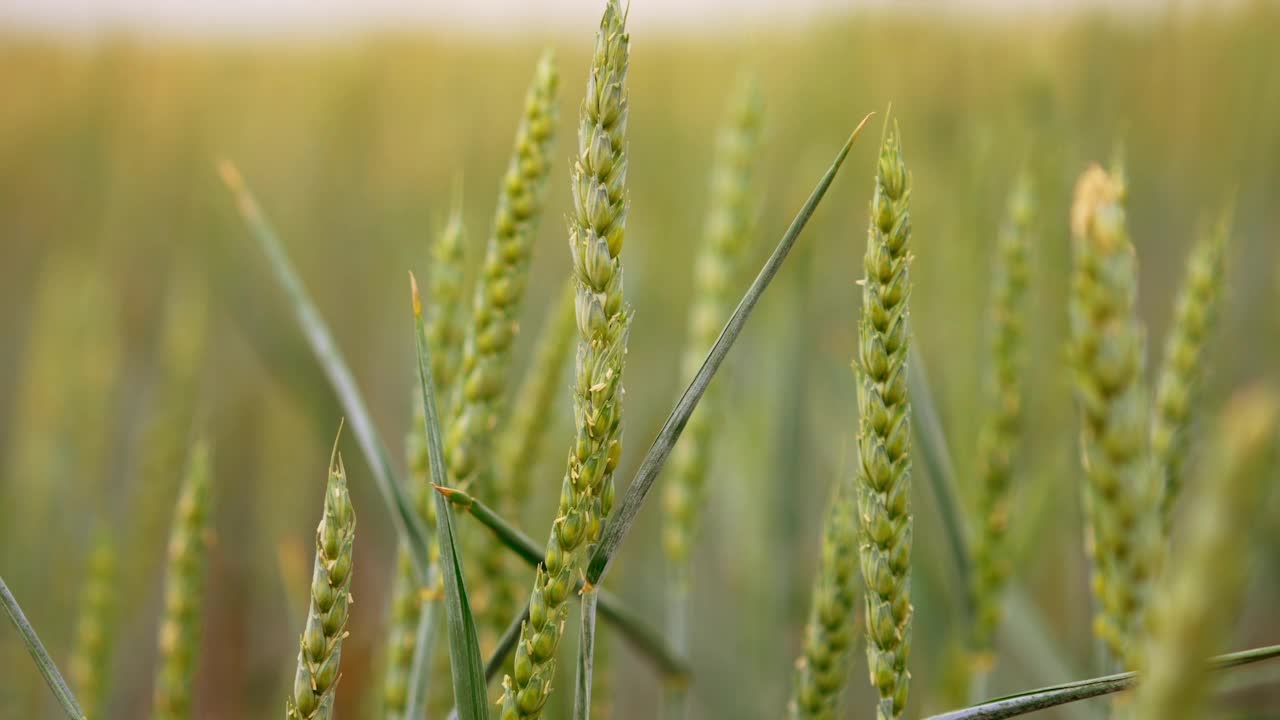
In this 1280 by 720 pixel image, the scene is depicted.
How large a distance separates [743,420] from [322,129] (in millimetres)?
1566

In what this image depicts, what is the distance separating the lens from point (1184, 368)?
1.71 ft

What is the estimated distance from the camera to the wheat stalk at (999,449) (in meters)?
0.62

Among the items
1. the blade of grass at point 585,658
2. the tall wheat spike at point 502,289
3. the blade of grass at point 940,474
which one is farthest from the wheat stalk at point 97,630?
the blade of grass at point 940,474

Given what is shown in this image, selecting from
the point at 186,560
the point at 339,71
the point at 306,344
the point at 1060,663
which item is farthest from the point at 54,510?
the point at 339,71

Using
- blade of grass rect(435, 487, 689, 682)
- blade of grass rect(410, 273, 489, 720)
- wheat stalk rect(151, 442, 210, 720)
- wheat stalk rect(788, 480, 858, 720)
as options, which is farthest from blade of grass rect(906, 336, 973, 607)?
wheat stalk rect(151, 442, 210, 720)

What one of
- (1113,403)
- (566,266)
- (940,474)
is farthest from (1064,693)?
(566,266)

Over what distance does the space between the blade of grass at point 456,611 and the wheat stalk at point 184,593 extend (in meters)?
0.23

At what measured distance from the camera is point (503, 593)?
24.9 inches

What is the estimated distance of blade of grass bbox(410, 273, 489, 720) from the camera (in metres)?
0.40

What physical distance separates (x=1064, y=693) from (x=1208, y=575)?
0.17 metres

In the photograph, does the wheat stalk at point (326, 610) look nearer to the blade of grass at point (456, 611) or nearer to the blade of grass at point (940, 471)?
the blade of grass at point (456, 611)

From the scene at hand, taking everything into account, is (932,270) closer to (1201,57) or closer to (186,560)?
(1201,57)

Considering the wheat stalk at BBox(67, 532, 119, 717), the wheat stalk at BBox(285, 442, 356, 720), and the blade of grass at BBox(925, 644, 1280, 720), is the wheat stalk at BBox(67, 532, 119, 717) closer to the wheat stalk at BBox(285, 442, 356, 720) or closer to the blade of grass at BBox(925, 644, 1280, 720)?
the wheat stalk at BBox(285, 442, 356, 720)

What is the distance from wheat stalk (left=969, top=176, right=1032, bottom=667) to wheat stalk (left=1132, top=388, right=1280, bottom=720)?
377mm
